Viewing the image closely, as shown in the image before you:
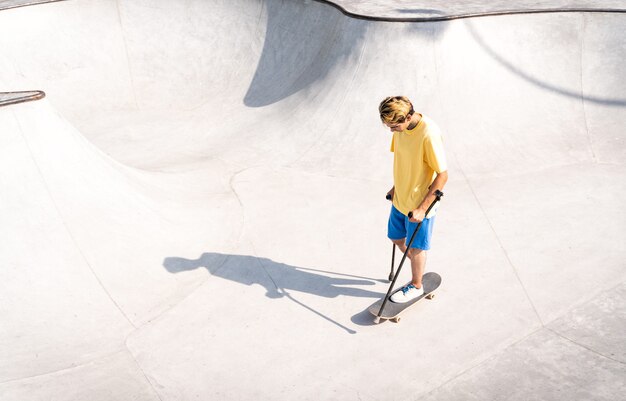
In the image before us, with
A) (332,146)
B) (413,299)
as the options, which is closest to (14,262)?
(413,299)

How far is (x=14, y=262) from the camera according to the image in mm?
5414

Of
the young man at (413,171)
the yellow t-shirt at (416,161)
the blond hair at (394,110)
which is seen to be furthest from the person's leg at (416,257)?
the blond hair at (394,110)

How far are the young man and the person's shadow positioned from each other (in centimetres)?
67

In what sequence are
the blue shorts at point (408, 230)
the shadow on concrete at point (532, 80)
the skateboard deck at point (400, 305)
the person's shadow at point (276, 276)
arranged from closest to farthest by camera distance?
the blue shorts at point (408, 230) → the skateboard deck at point (400, 305) → the person's shadow at point (276, 276) → the shadow on concrete at point (532, 80)

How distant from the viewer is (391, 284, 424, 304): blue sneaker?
5316 mm

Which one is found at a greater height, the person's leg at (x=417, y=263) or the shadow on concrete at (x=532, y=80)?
the shadow on concrete at (x=532, y=80)

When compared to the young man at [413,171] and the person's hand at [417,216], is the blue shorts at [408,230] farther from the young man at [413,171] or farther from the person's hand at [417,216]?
the person's hand at [417,216]

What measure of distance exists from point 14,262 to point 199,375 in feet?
A: 7.06

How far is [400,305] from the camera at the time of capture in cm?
530

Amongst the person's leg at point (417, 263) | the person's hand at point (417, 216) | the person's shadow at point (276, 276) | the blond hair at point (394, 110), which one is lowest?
the person's shadow at point (276, 276)

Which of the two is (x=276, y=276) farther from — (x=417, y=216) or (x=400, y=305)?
(x=417, y=216)

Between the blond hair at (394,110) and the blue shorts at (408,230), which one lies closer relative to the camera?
Result: the blond hair at (394,110)

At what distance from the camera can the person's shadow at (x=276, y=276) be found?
578cm

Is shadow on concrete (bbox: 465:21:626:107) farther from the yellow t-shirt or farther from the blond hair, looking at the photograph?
the blond hair
